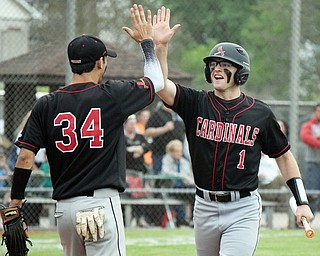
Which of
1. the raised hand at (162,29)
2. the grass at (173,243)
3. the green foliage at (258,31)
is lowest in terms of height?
the grass at (173,243)

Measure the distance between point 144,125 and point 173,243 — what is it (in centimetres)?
303

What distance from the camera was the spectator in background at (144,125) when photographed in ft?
39.8

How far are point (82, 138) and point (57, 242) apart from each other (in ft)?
16.5

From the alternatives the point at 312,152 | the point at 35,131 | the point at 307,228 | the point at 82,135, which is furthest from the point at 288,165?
the point at 312,152

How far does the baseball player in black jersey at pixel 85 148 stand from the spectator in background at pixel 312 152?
747cm

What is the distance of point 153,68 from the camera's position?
5281mm

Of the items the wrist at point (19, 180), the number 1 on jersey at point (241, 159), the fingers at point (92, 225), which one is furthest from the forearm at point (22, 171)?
the number 1 on jersey at point (241, 159)

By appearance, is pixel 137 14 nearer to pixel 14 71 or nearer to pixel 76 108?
pixel 76 108

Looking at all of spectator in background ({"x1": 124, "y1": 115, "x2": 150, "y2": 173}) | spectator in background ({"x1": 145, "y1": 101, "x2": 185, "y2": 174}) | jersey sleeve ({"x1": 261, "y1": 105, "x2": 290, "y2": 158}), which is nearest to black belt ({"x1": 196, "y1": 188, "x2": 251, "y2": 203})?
jersey sleeve ({"x1": 261, "y1": 105, "x2": 290, "y2": 158})

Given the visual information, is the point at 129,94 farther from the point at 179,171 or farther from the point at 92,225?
the point at 179,171

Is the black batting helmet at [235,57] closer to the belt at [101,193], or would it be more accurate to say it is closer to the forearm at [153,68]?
the forearm at [153,68]

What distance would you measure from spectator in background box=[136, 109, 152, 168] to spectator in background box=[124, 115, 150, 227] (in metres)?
0.21

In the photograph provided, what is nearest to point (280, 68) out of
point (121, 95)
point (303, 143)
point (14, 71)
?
point (303, 143)

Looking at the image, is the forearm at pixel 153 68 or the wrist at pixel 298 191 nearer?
the forearm at pixel 153 68
